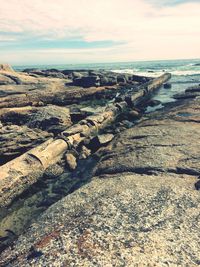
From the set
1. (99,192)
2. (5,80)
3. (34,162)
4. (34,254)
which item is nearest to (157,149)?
(99,192)

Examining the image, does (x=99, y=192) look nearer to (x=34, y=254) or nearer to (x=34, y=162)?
(x=34, y=254)

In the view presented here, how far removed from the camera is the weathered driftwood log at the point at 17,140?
34.7 ft

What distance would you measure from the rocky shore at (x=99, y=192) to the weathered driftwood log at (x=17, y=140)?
0.11ft

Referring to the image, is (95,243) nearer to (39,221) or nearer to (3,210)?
(39,221)

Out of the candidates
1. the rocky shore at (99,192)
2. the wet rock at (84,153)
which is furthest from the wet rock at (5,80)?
the wet rock at (84,153)

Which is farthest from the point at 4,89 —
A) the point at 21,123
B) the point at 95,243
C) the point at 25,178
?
the point at 95,243

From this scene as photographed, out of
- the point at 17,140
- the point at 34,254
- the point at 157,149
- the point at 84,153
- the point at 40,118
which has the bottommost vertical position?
the point at 84,153

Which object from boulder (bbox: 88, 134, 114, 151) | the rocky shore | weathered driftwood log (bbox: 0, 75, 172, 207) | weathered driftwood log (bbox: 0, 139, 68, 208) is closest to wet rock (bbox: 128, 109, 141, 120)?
the rocky shore

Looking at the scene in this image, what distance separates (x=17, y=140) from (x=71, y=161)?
2202 millimetres

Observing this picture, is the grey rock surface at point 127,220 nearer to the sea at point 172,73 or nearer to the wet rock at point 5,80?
the sea at point 172,73

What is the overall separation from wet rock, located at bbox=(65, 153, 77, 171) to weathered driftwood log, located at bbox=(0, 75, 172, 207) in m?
0.27

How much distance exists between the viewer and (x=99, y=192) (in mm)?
7410

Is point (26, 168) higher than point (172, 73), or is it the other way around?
point (26, 168)

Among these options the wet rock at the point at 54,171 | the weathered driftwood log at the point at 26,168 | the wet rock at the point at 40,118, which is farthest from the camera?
the wet rock at the point at 40,118
